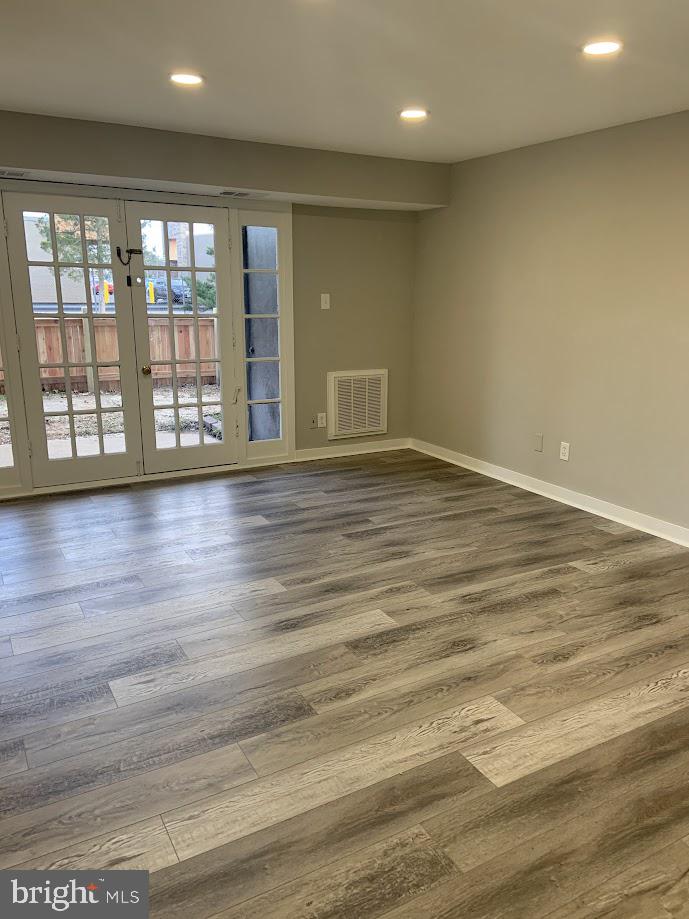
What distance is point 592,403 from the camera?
4527 millimetres

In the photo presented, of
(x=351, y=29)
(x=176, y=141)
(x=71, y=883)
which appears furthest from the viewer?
(x=176, y=141)

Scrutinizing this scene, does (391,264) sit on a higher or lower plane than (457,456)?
higher

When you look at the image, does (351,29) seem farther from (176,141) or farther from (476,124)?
(176,141)

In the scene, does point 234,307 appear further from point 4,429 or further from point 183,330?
point 4,429

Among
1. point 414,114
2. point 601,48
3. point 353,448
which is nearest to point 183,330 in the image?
point 353,448

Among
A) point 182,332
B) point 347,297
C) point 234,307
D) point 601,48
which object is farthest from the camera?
point 347,297

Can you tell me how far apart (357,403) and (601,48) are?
3.65 meters

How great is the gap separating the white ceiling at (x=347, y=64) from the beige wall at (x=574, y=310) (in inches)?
14.6

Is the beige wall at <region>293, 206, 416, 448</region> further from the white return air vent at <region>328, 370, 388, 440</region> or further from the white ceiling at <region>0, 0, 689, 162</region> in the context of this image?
the white ceiling at <region>0, 0, 689, 162</region>

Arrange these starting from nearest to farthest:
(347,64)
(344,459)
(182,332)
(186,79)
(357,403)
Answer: (347,64) → (186,79) → (182,332) → (344,459) → (357,403)

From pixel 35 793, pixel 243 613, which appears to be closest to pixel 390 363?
pixel 243 613

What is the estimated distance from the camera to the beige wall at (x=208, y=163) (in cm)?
406

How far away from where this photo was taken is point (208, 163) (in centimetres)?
455

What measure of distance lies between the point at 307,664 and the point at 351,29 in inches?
98.0
